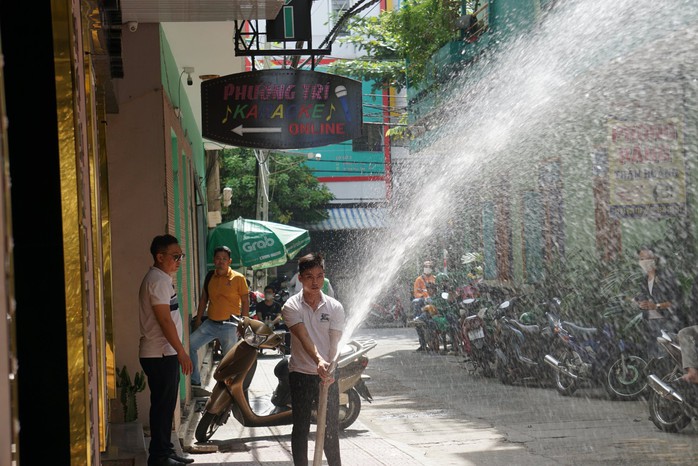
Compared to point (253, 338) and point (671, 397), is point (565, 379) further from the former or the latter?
point (253, 338)

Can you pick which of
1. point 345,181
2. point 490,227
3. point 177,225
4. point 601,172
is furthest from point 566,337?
point 345,181

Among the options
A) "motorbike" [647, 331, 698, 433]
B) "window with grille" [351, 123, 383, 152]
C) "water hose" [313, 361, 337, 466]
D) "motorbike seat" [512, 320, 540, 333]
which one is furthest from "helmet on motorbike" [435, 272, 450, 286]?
"window with grille" [351, 123, 383, 152]

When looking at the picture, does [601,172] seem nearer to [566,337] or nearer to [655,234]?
[655,234]

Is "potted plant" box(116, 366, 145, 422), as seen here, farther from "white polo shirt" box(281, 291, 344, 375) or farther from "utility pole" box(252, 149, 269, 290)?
"utility pole" box(252, 149, 269, 290)

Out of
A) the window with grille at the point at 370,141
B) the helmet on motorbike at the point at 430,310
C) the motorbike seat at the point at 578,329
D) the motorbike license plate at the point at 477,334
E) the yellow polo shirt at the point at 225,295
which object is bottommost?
the helmet on motorbike at the point at 430,310

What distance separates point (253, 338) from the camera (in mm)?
8797

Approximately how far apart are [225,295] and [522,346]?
14.6 feet

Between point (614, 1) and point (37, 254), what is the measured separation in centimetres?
1126

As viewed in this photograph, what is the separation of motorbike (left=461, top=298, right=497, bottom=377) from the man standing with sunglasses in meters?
7.92

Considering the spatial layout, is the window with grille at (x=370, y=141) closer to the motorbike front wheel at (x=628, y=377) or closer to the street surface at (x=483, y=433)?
the street surface at (x=483, y=433)

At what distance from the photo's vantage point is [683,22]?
11.3 metres

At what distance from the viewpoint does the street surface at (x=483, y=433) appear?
7.97 m

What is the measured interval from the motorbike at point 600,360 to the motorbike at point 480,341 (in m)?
2.22

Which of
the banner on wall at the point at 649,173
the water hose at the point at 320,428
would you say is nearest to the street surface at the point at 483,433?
the water hose at the point at 320,428
